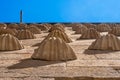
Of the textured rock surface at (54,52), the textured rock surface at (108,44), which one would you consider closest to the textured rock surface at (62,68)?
the textured rock surface at (54,52)

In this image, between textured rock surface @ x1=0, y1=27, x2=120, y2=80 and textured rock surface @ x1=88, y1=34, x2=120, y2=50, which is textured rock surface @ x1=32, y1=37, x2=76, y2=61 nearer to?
textured rock surface @ x1=0, y1=27, x2=120, y2=80

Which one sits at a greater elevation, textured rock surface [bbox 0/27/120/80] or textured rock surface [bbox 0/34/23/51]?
textured rock surface [bbox 0/34/23/51]

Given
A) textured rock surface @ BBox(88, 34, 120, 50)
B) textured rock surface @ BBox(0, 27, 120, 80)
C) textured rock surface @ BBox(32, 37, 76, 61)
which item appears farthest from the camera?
textured rock surface @ BBox(88, 34, 120, 50)

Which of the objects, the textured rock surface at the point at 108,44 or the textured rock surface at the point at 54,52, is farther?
the textured rock surface at the point at 108,44

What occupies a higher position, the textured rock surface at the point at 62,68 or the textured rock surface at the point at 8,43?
the textured rock surface at the point at 8,43

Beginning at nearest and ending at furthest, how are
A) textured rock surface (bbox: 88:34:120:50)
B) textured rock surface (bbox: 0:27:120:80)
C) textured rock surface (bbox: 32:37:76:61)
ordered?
1. textured rock surface (bbox: 0:27:120:80)
2. textured rock surface (bbox: 32:37:76:61)
3. textured rock surface (bbox: 88:34:120:50)

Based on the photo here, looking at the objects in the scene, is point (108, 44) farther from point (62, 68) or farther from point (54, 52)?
point (62, 68)

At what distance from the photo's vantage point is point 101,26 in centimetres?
1490

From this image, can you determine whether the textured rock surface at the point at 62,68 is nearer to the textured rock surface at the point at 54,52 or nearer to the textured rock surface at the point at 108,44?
the textured rock surface at the point at 54,52

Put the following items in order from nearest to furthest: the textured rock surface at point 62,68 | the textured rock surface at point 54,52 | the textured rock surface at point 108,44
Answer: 1. the textured rock surface at point 62,68
2. the textured rock surface at point 54,52
3. the textured rock surface at point 108,44

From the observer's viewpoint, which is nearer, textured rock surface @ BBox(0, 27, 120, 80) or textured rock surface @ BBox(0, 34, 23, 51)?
textured rock surface @ BBox(0, 27, 120, 80)

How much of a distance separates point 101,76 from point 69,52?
154 centimetres

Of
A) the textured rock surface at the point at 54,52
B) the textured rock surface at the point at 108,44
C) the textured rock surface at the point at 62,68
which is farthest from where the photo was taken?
the textured rock surface at the point at 108,44

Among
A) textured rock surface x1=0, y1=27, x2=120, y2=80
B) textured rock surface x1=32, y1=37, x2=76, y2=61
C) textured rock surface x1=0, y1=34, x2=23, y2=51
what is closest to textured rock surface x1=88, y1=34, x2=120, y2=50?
textured rock surface x1=0, y1=27, x2=120, y2=80
